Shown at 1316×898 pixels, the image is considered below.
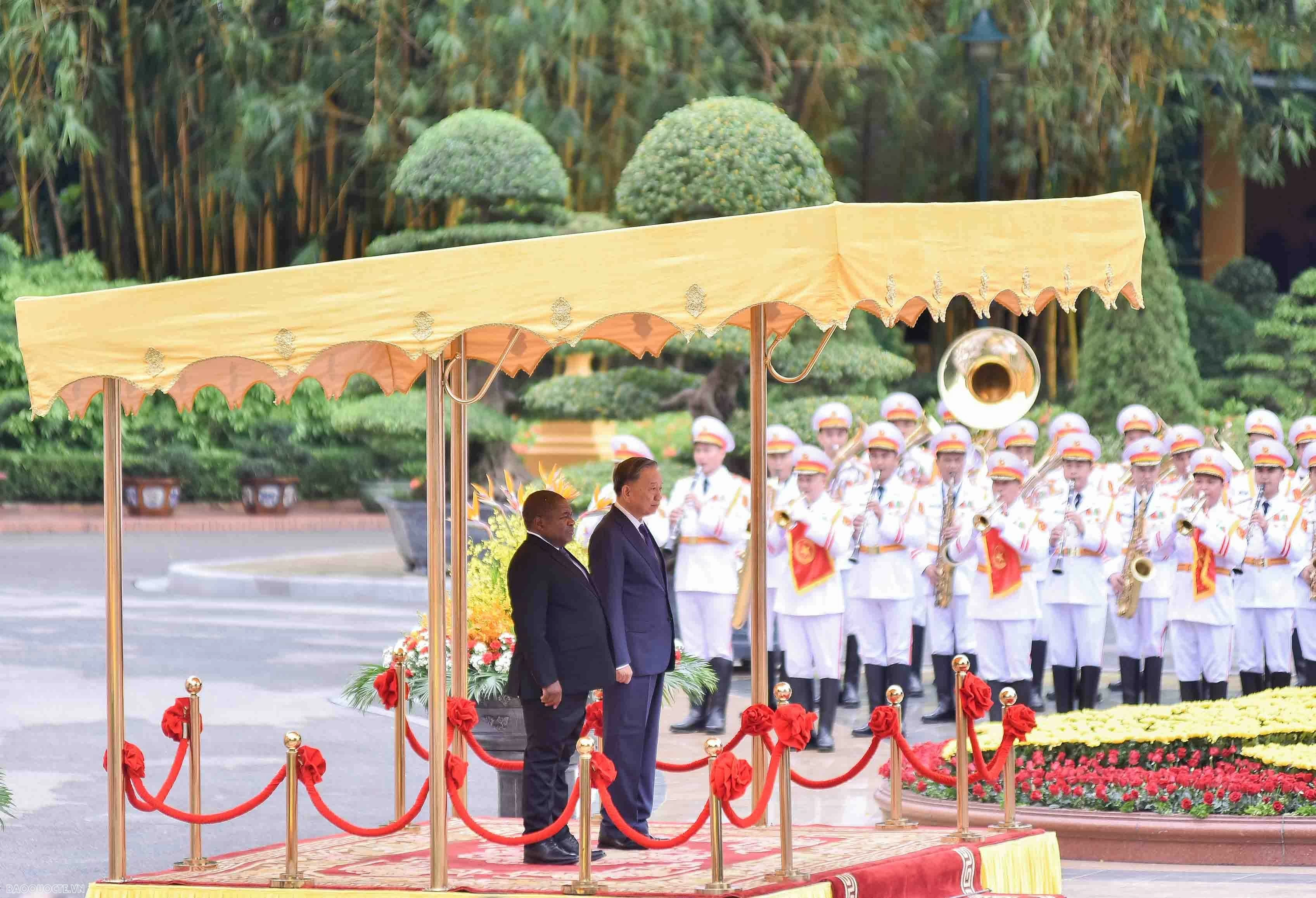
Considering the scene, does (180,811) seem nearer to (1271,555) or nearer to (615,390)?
(1271,555)

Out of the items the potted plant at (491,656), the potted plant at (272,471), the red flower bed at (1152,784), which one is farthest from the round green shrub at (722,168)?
the potted plant at (272,471)

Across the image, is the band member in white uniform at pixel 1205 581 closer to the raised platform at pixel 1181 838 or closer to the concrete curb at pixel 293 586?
the raised platform at pixel 1181 838

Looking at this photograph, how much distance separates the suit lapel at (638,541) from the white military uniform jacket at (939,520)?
5.48 metres

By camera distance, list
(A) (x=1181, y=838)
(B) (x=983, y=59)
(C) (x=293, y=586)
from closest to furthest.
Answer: (A) (x=1181, y=838)
(B) (x=983, y=59)
(C) (x=293, y=586)

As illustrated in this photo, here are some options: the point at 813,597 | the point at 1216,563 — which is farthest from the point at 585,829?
the point at 1216,563

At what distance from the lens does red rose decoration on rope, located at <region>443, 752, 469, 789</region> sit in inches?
281

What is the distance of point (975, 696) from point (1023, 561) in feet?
16.2

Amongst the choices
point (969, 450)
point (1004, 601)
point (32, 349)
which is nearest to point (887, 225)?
point (32, 349)

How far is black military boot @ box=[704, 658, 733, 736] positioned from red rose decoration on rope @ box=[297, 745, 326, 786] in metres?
5.01

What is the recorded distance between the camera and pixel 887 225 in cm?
668

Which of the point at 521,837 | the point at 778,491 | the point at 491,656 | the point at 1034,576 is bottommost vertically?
A: the point at 521,837

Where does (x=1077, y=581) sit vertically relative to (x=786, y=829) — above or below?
above

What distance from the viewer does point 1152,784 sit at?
9.33 meters

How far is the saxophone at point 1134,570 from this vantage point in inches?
512
